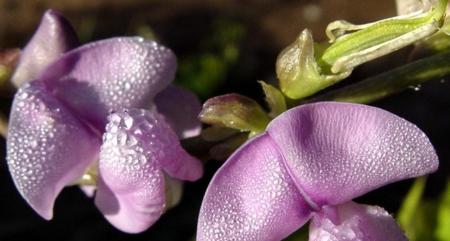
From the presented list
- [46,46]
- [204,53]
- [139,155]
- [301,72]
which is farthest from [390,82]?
[204,53]

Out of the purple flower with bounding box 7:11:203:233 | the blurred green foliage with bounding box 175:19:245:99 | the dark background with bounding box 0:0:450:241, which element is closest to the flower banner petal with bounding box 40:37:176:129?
the purple flower with bounding box 7:11:203:233

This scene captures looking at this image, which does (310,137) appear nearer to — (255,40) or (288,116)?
(288,116)

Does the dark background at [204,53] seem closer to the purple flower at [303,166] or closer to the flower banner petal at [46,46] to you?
the flower banner petal at [46,46]

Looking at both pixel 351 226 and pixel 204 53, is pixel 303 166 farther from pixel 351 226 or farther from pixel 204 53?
pixel 204 53

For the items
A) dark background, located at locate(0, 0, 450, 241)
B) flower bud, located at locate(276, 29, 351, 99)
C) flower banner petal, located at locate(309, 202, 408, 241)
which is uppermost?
flower bud, located at locate(276, 29, 351, 99)

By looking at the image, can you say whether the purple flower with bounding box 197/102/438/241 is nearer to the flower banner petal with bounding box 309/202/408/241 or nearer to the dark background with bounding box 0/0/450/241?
the flower banner petal with bounding box 309/202/408/241
